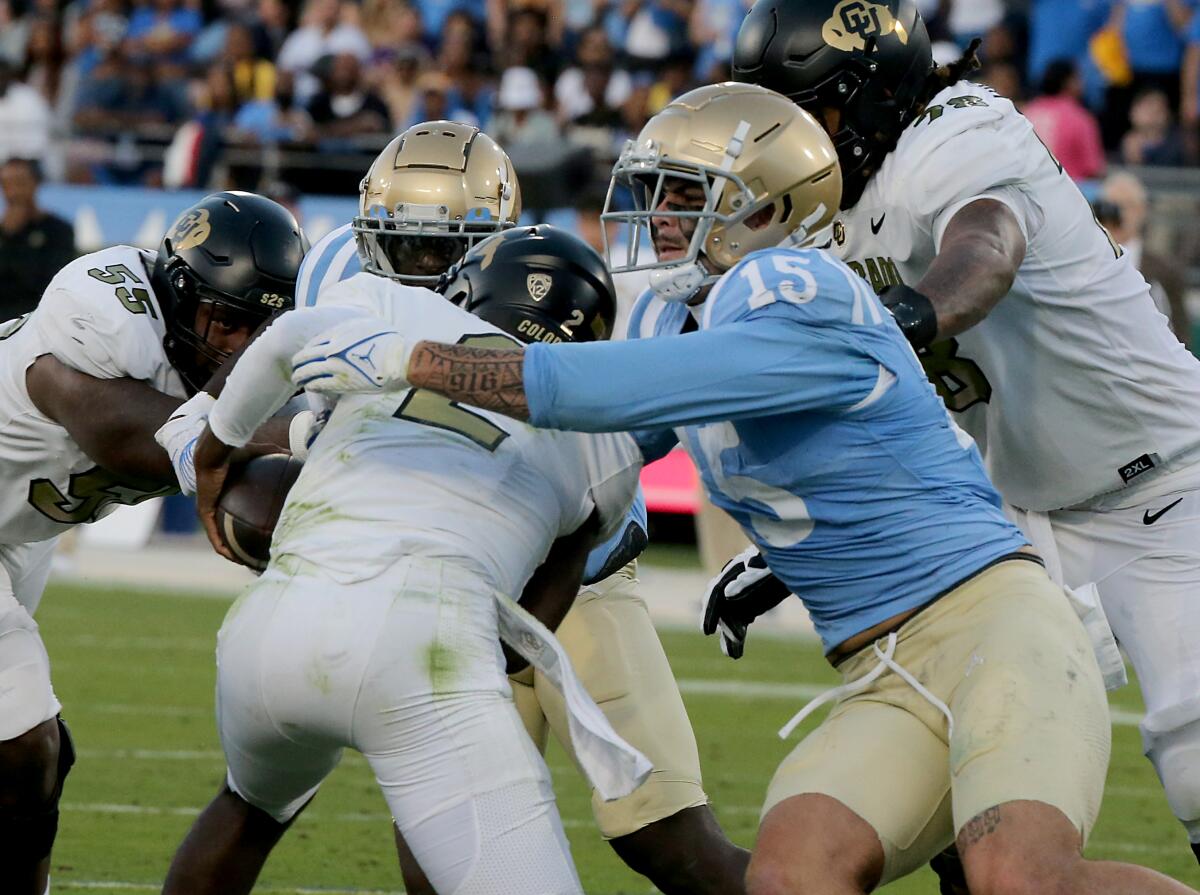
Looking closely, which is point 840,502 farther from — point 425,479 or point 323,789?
point 323,789

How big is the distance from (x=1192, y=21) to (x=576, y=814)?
847 centimetres

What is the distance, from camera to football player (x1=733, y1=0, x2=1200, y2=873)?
13.2 ft

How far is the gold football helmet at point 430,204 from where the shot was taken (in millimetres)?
4414

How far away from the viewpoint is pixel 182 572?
11.4 meters

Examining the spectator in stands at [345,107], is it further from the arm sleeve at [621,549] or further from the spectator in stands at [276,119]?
the arm sleeve at [621,549]

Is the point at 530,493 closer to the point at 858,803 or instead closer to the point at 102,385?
the point at 858,803

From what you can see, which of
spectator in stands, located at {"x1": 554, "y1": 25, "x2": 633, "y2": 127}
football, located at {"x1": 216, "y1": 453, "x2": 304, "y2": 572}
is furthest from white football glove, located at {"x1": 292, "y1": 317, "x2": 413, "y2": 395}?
spectator in stands, located at {"x1": 554, "y1": 25, "x2": 633, "y2": 127}

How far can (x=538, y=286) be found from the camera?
11.0ft

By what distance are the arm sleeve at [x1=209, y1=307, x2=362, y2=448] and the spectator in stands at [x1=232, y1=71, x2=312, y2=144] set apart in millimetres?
10715

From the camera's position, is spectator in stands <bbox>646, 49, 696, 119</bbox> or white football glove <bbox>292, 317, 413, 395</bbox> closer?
white football glove <bbox>292, 317, 413, 395</bbox>

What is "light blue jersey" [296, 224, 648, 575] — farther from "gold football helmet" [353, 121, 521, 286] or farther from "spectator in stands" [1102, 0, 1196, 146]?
"spectator in stands" [1102, 0, 1196, 146]

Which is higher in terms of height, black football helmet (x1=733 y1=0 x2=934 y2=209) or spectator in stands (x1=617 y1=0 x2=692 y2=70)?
black football helmet (x1=733 y1=0 x2=934 y2=209)

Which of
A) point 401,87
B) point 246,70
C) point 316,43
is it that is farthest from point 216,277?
Answer: point 316,43

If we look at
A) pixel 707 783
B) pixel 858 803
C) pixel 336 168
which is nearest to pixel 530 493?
pixel 858 803
